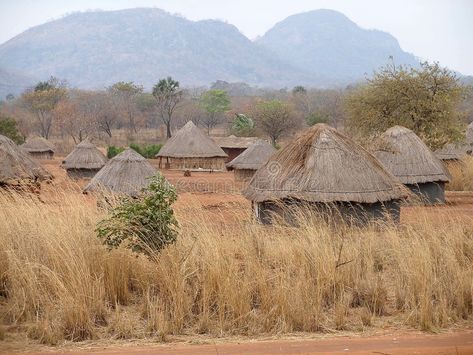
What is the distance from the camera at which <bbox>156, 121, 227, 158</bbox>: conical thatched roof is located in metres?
27.7

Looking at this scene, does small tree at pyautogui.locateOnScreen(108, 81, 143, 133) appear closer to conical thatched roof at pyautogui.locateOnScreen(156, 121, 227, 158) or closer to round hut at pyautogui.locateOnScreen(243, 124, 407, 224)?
conical thatched roof at pyautogui.locateOnScreen(156, 121, 227, 158)

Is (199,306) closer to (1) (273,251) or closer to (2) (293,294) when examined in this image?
(2) (293,294)

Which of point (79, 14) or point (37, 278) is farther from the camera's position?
point (79, 14)

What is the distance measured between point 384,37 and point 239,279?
546ft

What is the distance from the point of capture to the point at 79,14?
16500 cm

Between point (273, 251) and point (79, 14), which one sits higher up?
point (79, 14)

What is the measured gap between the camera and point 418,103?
17984 mm

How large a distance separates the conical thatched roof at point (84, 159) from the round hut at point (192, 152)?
420cm

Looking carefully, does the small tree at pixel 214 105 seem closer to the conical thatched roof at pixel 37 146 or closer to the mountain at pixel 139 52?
the conical thatched roof at pixel 37 146

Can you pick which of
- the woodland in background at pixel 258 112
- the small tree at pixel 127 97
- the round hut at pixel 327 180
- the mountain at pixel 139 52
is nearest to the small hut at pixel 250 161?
the woodland in background at pixel 258 112

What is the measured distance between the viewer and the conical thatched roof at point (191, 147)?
2772cm

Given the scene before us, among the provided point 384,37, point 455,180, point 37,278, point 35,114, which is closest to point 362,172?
point 37,278

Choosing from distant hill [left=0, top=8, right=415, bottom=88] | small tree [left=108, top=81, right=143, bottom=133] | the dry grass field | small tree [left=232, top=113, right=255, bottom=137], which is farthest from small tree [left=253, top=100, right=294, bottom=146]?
distant hill [left=0, top=8, right=415, bottom=88]

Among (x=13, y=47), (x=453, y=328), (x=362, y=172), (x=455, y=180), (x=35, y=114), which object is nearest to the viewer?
(x=453, y=328)
